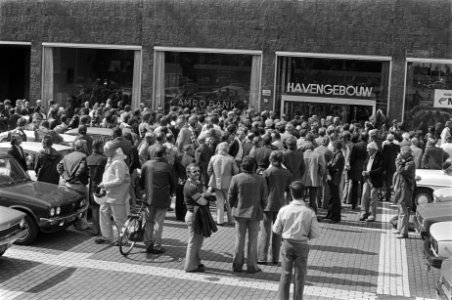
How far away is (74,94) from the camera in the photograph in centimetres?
2678

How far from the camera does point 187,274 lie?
32.1 feet

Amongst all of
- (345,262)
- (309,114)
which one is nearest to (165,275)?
(345,262)

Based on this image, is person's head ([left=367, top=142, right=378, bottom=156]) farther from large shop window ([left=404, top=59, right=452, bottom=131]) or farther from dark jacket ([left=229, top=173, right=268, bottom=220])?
large shop window ([left=404, top=59, right=452, bottom=131])

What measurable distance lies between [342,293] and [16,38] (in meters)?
21.6

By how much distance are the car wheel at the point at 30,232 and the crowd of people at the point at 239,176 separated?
109 centimetres

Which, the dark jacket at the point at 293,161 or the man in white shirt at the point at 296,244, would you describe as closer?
the man in white shirt at the point at 296,244

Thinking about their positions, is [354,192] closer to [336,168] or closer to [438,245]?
[336,168]

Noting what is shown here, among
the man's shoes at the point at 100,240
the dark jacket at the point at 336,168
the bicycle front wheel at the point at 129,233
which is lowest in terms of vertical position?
the man's shoes at the point at 100,240

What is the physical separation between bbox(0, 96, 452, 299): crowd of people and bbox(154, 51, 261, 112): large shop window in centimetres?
654

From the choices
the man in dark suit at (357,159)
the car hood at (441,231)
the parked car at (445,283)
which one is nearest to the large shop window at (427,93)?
the man in dark suit at (357,159)

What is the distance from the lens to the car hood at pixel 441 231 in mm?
9684

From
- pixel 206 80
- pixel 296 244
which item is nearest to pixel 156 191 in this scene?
pixel 296 244

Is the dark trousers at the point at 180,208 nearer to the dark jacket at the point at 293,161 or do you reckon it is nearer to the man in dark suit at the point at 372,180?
the dark jacket at the point at 293,161

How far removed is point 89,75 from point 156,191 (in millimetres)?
17353
